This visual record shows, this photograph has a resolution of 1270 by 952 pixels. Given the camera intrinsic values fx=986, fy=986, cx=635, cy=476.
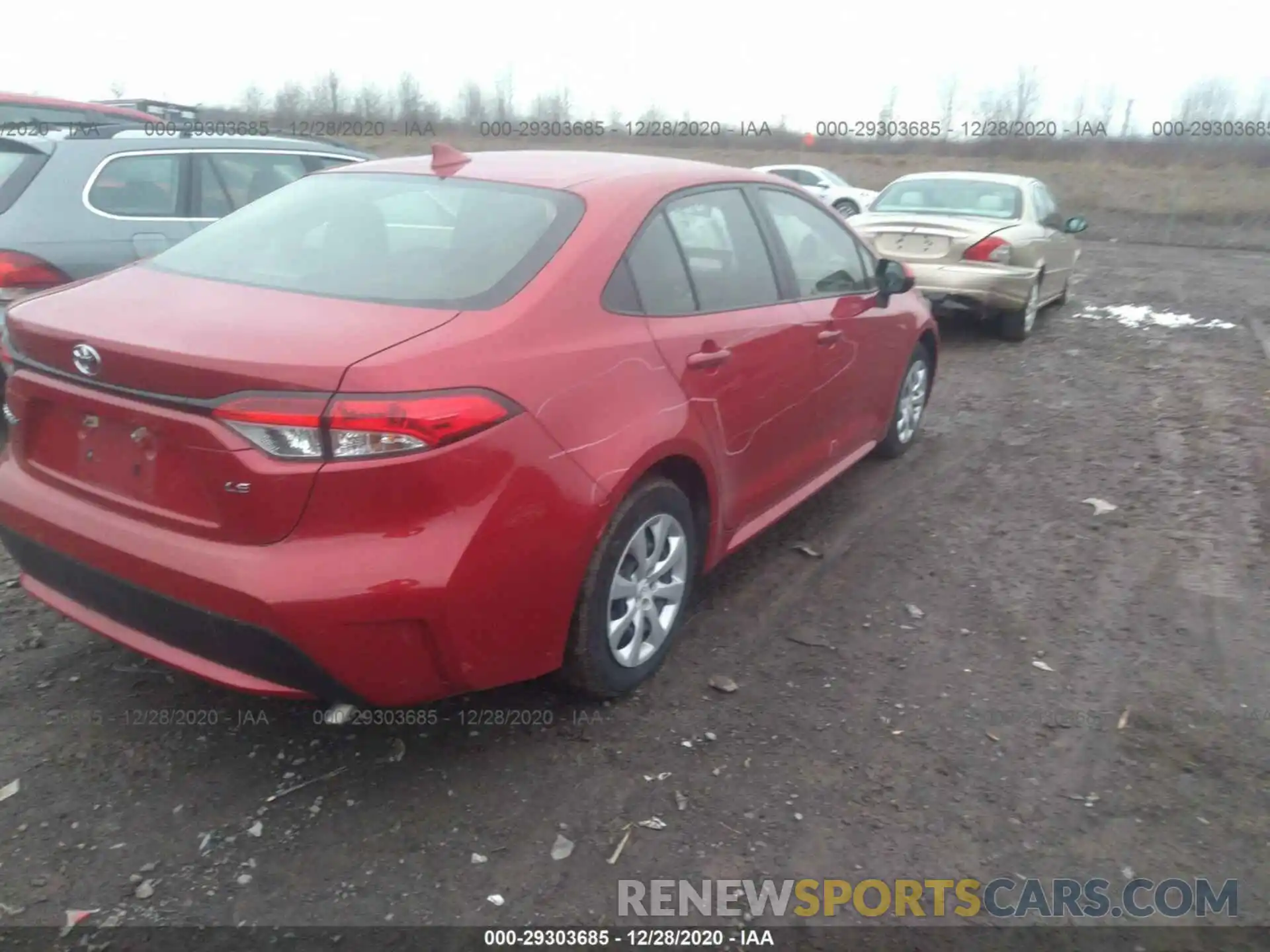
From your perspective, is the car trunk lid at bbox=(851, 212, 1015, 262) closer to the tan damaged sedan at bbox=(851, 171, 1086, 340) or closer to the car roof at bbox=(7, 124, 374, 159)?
the tan damaged sedan at bbox=(851, 171, 1086, 340)

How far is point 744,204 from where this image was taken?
4008mm

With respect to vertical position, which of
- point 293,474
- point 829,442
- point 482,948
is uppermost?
point 293,474

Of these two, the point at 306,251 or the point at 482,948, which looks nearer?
the point at 482,948

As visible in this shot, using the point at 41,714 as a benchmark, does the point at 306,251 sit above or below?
above

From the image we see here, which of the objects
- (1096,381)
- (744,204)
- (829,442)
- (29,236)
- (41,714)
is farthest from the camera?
(1096,381)

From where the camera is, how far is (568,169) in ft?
11.6

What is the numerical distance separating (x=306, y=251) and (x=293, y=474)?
3.58ft

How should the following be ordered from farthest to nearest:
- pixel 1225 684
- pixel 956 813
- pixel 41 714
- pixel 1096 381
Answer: pixel 1096 381, pixel 1225 684, pixel 41 714, pixel 956 813

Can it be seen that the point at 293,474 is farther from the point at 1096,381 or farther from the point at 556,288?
the point at 1096,381

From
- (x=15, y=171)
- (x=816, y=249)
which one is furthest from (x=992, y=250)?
(x=15, y=171)

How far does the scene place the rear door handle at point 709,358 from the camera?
3.30 m

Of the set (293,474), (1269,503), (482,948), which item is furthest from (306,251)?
(1269,503)

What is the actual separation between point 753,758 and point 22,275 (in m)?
4.39

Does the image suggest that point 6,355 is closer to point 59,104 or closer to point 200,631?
point 200,631
